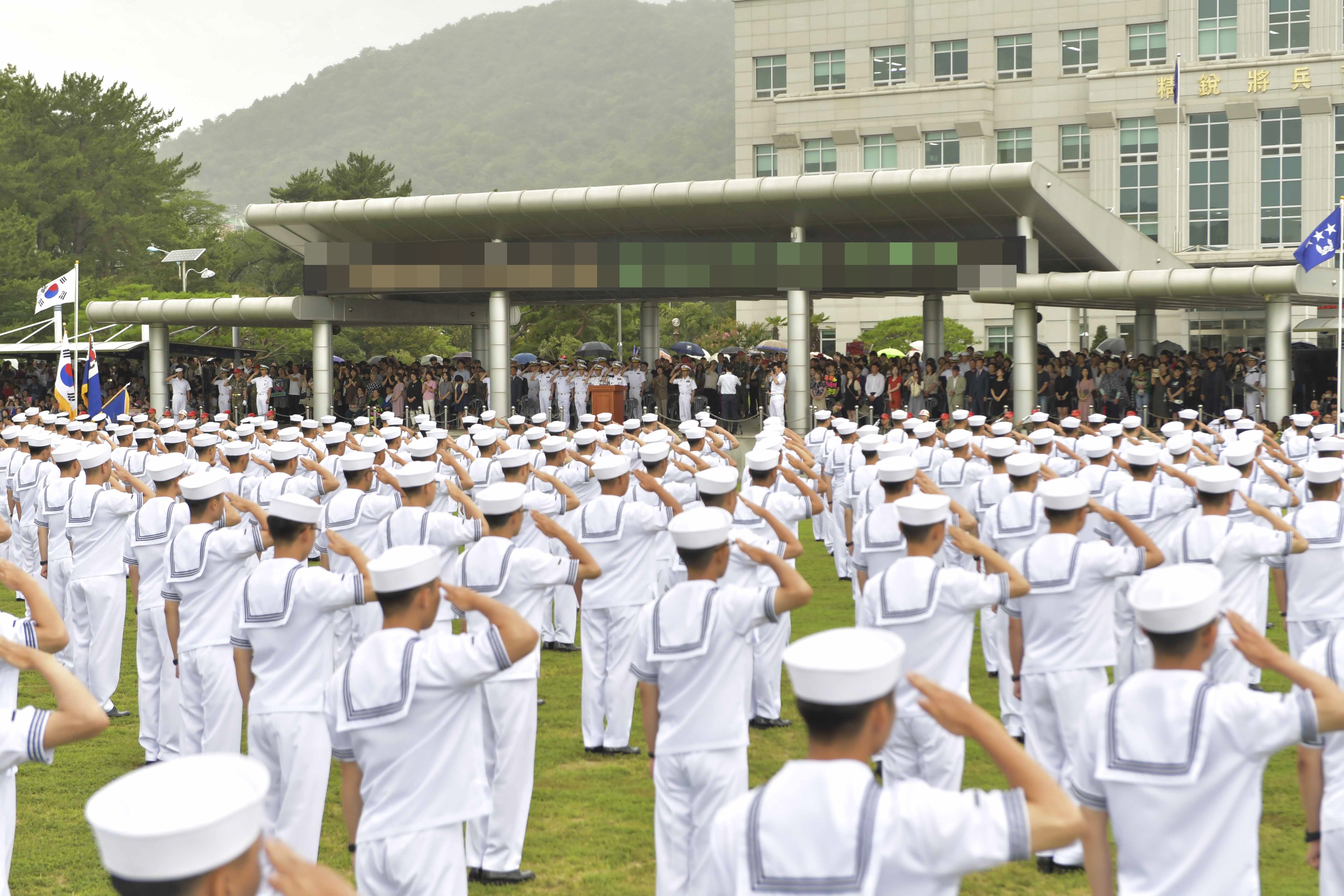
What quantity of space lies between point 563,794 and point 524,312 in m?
58.6

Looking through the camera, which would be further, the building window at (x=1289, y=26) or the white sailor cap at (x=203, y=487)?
the building window at (x=1289, y=26)

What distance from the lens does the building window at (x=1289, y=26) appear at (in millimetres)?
52750

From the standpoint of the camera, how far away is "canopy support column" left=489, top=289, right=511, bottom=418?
3039 centimetres

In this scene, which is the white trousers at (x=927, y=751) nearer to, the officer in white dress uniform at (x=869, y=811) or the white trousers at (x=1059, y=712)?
the white trousers at (x=1059, y=712)

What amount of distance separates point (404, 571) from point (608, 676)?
490 cm

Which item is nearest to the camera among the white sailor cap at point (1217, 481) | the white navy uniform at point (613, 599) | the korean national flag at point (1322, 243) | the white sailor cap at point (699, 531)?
the white sailor cap at point (699, 531)

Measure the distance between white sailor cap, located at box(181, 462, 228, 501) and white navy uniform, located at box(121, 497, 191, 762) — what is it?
1269 millimetres

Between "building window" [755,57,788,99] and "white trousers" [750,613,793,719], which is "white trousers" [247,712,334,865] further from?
"building window" [755,57,788,99]

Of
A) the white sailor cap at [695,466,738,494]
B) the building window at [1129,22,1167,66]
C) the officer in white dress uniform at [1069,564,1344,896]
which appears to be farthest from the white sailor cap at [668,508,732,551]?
the building window at [1129,22,1167,66]

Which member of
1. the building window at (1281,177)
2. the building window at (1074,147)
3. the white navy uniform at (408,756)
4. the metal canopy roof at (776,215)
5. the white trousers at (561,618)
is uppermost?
the building window at (1074,147)

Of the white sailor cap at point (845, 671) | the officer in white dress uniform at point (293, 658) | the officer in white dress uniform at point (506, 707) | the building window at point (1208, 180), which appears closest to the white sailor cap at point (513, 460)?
the officer in white dress uniform at point (506, 707)

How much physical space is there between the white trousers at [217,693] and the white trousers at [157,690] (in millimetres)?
1354

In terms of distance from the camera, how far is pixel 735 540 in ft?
19.8

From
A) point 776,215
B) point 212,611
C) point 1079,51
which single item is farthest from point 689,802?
point 1079,51
